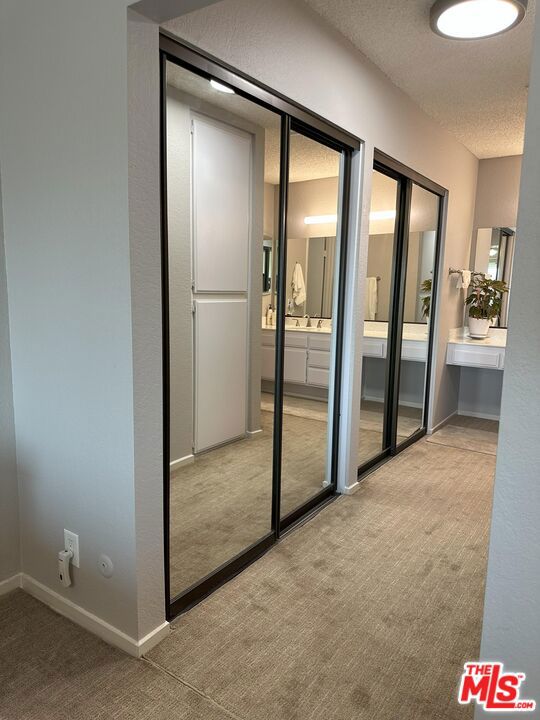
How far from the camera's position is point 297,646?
1.77 metres

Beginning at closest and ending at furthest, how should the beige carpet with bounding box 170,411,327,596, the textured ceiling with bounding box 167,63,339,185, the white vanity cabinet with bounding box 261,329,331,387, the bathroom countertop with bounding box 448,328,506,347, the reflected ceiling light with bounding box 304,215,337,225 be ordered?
the textured ceiling with bounding box 167,63,339,185, the beige carpet with bounding box 170,411,327,596, the white vanity cabinet with bounding box 261,329,331,387, the reflected ceiling light with bounding box 304,215,337,225, the bathroom countertop with bounding box 448,328,506,347

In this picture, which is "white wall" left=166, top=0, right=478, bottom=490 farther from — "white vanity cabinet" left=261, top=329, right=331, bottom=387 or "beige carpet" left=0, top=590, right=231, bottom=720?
"beige carpet" left=0, top=590, right=231, bottom=720

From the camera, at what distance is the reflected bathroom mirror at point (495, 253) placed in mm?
4832

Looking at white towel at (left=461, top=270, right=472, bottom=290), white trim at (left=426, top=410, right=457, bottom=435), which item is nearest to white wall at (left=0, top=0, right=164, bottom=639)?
white trim at (left=426, top=410, right=457, bottom=435)

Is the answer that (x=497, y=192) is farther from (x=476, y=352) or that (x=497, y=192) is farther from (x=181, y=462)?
(x=181, y=462)

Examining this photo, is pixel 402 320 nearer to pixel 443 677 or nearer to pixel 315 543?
pixel 315 543

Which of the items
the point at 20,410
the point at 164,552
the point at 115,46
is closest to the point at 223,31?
the point at 115,46

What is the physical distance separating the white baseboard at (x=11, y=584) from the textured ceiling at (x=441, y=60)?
2863 mm

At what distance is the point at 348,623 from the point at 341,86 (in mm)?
2555

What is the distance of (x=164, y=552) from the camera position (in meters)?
1.79

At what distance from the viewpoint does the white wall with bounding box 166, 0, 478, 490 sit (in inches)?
72.7

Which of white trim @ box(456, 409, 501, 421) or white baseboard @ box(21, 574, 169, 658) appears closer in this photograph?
white baseboard @ box(21, 574, 169, 658)

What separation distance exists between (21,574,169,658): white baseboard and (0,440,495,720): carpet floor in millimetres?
29

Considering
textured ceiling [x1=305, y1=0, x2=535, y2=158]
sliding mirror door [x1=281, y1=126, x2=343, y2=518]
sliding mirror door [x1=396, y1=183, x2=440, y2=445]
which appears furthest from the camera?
sliding mirror door [x1=396, y1=183, x2=440, y2=445]
